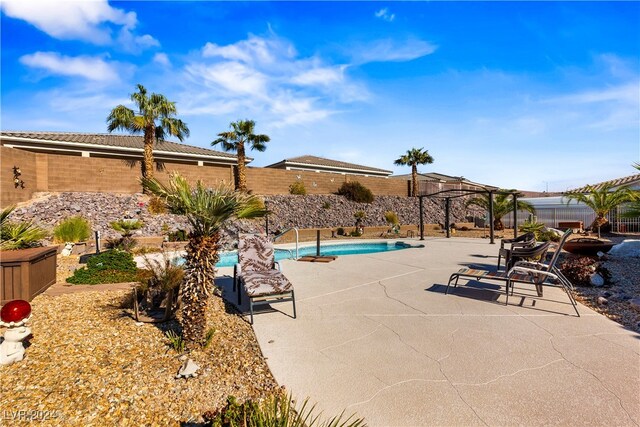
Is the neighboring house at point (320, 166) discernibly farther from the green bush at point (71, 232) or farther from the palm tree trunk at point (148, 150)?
the green bush at point (71, 232)

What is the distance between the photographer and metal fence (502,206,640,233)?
19625mm

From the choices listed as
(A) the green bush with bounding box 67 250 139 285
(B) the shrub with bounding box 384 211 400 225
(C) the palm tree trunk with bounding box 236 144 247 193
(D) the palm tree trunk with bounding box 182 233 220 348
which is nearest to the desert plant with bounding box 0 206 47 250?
(A) the green bush with bounding box 67 250 139 285

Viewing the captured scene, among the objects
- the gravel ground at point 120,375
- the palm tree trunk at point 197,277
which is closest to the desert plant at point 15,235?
the gravel ground at point 120,375

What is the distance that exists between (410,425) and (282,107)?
1306 cm

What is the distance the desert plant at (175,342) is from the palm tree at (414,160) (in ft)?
102

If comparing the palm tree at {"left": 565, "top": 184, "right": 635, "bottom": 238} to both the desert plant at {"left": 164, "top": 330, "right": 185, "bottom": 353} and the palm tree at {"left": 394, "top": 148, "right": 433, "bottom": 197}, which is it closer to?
the palm tree at {"left": 394, "top": 148, "right": 433, "bottom": 197}

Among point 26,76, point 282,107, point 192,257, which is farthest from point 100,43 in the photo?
point 192,257

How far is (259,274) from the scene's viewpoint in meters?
5.76

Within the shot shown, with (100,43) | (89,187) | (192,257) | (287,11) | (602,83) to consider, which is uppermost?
(287,11)

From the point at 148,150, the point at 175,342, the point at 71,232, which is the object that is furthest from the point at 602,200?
the point at 148,150

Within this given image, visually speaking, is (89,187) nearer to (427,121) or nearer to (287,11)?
(287,11)

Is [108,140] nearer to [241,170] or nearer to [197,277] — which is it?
[241,170]

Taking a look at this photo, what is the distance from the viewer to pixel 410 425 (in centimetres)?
253

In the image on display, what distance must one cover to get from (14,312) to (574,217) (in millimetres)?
29029
